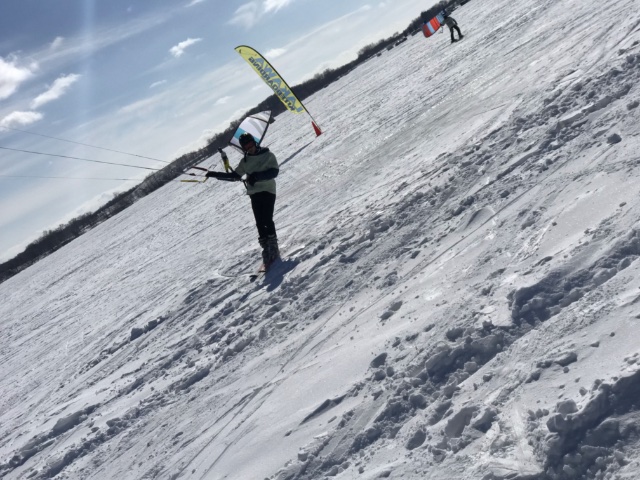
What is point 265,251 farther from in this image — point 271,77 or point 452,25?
point 452,25

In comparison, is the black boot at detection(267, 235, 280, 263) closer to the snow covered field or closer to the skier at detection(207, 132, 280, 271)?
the skier at detection(207, 132, 280, 271)

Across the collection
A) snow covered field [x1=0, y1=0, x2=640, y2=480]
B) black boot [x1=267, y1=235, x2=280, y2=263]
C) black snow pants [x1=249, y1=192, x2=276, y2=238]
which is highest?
black snow pants [x1=249, y1=192, x2=276, y2=238]

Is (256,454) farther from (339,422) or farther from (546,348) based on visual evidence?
(546,348)

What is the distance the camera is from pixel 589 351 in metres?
3.19

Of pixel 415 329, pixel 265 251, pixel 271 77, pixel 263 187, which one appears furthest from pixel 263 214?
pixel 271 77

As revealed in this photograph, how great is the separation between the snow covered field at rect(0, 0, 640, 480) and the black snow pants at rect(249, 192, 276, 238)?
1.49 feet

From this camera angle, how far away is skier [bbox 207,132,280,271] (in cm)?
823

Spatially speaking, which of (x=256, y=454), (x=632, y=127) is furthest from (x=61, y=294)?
(x=632, y=127)

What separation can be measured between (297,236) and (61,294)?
10909 mm

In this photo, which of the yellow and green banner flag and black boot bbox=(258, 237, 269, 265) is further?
the yellow and green banner flag

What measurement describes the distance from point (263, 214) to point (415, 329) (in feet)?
14.4

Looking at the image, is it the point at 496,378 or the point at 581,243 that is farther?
the point at 581,243

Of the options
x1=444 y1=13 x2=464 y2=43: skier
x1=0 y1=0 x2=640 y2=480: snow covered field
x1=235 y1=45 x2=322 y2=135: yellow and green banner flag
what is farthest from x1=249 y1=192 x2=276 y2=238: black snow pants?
x1=444 y1=13 x2=464 y2=43: skier

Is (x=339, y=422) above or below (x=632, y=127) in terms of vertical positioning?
below
